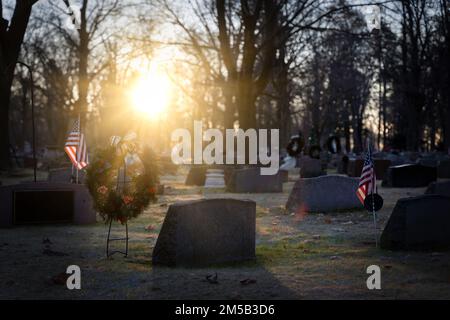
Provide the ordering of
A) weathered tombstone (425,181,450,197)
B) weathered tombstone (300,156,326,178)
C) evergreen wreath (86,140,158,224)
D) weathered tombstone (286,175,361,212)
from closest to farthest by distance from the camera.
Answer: evergreen wreath (86,140,158,224)
weathered tombstone (425,181,450,197)
weathered tombstone (286,175,361,212)
weathered tombstone (300,156,326,178)

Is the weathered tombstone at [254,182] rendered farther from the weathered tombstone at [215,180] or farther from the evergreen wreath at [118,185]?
the evergreen wreath at [118,185]

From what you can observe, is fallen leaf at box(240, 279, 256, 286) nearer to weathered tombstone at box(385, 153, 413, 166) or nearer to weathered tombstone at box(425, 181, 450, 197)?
weathered tombstone at box(425, 181, 450, 197)

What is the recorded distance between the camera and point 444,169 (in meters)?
29.1

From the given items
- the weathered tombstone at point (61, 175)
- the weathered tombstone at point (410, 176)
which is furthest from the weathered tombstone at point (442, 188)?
the weathered tombstone at point (410, 176)

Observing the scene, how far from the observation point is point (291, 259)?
909cm

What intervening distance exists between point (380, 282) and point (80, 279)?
3.20 m

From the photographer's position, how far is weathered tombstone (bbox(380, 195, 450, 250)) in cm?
941

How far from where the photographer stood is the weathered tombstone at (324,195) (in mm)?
15656

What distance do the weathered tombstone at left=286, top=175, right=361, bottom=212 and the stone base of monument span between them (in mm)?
4837

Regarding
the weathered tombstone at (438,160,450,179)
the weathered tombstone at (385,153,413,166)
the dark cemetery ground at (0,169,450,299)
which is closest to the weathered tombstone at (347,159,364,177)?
the weathered tombstone at (385,153,413,166)

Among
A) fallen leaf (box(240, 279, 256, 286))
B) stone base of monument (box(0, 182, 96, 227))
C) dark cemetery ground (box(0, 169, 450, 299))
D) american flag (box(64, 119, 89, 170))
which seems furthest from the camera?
american flag (box(64, 119, 89, 170))

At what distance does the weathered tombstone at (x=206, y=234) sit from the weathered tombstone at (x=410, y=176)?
1634 centimetres

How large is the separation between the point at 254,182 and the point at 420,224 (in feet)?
43.6

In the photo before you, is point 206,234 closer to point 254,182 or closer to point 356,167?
point 254,182
